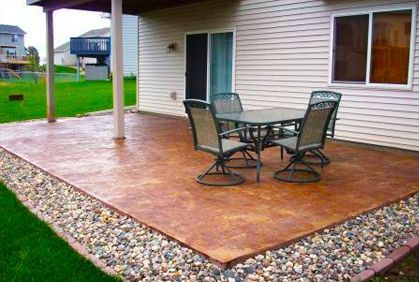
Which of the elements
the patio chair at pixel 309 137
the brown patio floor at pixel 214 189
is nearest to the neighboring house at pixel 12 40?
the brown patio floor at pixel 214 189

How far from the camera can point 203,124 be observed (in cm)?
500

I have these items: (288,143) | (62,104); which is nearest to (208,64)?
(288,143)

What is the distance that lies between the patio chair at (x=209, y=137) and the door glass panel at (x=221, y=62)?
5085 millimetres

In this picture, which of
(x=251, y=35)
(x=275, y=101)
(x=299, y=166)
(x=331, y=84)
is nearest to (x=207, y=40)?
(x=251, y=35)

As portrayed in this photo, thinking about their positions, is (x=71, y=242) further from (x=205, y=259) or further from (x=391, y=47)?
(x=391, y=47)

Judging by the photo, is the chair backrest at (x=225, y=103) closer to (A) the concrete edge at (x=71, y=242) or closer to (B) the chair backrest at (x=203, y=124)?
(B) the chair backrest at (x=203, y=124)

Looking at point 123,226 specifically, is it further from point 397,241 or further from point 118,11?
point 118,11

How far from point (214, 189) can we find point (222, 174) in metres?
0.67

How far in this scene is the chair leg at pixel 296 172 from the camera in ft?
17.4

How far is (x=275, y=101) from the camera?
8.96 metres

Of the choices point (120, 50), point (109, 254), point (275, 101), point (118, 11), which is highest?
point (118, 11)

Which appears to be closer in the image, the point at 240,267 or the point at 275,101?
the point at 240,267

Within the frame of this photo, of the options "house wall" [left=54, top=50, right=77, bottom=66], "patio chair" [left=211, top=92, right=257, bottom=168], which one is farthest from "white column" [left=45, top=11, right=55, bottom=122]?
"house wall" [left=54, top=50, right=77, bottom=66]

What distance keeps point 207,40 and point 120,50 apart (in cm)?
281
